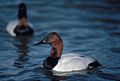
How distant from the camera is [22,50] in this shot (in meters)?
13.0

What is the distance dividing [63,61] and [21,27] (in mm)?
4067

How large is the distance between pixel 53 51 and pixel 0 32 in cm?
376

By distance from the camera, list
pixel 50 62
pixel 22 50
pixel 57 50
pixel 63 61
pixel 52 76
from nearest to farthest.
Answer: pixel 52 76, pixel 63 61, pixel 50 62, pixel 57 50, pixel 22 50

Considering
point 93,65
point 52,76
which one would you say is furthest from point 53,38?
point 93,65

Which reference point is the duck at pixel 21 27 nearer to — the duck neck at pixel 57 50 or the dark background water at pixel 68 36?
the dark background water at pixel 68 36

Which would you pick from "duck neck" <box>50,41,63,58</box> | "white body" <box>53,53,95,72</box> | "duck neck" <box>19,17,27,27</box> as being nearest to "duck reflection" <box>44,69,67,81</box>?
"white body" <box>53,53,95,72</box>

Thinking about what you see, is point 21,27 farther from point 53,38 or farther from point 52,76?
point 52,76

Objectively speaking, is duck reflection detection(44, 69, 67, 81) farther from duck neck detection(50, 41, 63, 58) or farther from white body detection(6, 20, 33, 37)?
white body detection(6, 20, 33, 37)

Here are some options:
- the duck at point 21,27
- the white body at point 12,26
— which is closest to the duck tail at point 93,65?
the duck at point 21,27

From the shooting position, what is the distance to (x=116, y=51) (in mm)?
12648

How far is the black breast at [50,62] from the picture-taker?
11.1m

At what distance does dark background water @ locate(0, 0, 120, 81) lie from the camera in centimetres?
1096

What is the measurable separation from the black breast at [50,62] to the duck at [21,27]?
3.40 meters

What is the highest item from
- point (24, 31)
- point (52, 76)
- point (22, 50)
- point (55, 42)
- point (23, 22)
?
point (23, 22)
